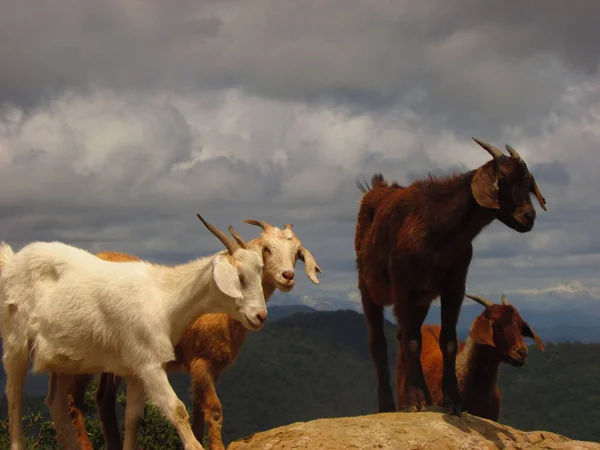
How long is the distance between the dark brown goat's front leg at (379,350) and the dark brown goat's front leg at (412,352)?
3.85ft

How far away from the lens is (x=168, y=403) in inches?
274

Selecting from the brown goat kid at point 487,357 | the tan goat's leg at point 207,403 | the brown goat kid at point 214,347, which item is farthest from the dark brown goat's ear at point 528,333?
the tan goat's leg at point 207,403

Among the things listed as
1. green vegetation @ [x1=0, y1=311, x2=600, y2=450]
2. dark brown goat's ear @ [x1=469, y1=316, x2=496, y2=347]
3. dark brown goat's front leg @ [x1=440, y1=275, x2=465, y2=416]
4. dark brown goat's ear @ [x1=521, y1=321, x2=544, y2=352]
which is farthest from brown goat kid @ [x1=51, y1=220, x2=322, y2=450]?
green vegetation @ [x1=0, y1=311, x2=600, y2=450]

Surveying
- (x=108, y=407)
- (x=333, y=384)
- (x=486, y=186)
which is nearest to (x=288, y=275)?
(x=486, y=186)

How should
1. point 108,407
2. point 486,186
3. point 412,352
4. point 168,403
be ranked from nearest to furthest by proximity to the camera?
point 168,403, point 486,186, point 412,352, point 108,407

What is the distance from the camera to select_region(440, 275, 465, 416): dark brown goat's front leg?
912 centimetres

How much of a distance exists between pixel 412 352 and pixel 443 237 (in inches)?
53.9

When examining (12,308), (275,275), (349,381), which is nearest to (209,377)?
(275,275)

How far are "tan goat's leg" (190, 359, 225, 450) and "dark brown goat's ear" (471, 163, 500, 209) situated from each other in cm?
344

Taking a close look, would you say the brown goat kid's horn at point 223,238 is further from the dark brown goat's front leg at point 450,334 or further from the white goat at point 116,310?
the dark brown goat's front leg at point 450,334

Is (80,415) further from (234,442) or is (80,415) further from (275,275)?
(275,275)

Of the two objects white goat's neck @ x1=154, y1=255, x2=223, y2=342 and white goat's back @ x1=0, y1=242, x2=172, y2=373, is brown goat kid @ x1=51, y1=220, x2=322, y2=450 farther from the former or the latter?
white goat's neck @ x1=154, y1=255, x2=223, y2=342

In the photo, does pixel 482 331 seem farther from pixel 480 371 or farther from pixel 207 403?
pixel 207 403

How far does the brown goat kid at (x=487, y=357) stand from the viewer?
32.7 feet
